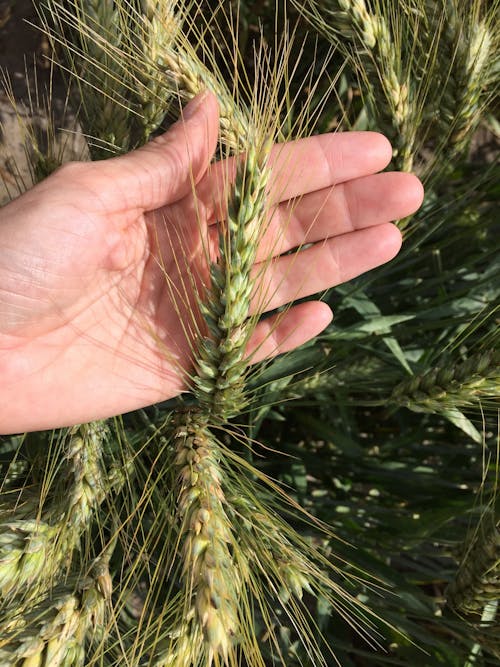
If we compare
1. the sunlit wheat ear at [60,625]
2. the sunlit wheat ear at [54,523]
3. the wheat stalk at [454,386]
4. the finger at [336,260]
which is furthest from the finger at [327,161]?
the sunlit wheat ear at [60,625]

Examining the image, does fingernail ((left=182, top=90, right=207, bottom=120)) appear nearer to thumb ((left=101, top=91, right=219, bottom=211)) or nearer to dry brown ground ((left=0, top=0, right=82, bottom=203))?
thumb ((left=101, top=91, right=219, bottom=211))

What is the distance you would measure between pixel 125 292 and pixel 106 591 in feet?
2.03

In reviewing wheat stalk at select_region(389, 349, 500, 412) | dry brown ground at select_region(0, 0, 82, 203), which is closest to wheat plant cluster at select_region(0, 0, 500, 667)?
wheat stalk at select_region(389, 349, 500, 412)

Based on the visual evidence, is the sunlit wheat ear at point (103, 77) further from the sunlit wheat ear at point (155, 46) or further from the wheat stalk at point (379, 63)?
the wheat stalk at point (379, 63)

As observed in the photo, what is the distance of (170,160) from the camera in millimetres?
1146

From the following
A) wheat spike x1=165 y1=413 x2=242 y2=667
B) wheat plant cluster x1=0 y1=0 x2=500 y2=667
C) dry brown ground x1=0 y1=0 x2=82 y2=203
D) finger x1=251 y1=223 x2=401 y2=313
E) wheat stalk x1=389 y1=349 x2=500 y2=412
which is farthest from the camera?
dry brown ground x1=0 y1=0 x2=82 y2=203

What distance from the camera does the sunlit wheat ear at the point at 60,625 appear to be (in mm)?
872

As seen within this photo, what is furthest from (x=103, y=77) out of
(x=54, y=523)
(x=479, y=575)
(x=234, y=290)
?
(x=479, y=575)

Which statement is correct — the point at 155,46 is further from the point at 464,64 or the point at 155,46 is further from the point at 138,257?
the point at 464,64

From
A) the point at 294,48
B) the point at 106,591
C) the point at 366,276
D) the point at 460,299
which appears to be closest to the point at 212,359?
the point at 106,591

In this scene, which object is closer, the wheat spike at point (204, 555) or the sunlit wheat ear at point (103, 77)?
the wheat spike at point (204, 555)

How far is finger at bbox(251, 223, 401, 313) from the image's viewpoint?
128 centimetres

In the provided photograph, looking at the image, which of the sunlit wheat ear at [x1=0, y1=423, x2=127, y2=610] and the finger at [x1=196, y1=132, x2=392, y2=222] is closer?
the sunlit wheat ear at [x1=0, y1=423, x2=127, y2=610]

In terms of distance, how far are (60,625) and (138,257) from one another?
733 mm
